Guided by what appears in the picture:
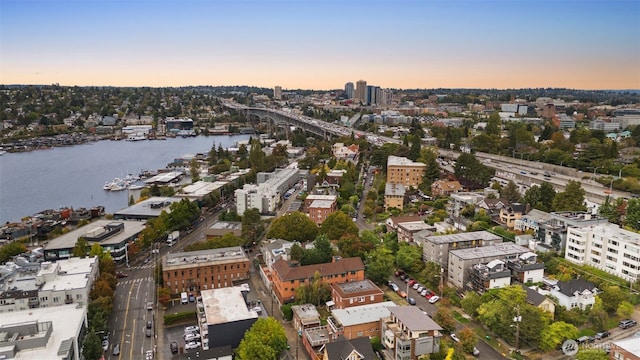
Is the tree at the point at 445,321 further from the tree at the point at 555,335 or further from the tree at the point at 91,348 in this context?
the tree at the point at 91,348

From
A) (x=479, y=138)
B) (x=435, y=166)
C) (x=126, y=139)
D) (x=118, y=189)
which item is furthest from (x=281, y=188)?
(x=126, y=139)

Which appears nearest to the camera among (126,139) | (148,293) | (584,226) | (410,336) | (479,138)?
(410,336)

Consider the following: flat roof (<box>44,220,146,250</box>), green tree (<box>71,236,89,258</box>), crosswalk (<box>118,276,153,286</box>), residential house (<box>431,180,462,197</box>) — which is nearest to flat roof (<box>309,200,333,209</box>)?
residential house (<box>431,180,462,197</box>)

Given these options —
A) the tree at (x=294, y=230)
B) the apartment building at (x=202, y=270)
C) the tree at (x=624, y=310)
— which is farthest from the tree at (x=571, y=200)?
the apartment building at (x=202, y=270)

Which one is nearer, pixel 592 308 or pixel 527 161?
pixel 592 308

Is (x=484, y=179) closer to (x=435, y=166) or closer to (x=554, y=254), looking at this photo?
(x=435, y=166)

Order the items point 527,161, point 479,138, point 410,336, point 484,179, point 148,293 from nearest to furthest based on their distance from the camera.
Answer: point 410,336, point 148,293, point 484,179, point 527,161, point 479,138

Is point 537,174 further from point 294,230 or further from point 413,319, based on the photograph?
point 413,319

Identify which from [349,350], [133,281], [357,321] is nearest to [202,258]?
[133,281]
